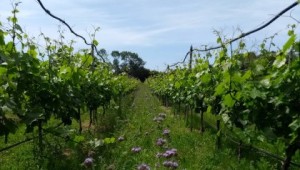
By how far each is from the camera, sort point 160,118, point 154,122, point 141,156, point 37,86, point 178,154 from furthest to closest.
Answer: point 154,122, point 160,118, point 178,154, point 141,156, point 37,86

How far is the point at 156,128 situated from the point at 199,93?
→ 2.02 meters

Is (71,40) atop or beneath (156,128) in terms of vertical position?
atop

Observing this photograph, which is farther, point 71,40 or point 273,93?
point 71,40

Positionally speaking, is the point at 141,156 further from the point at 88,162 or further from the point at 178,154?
the point at 88,162

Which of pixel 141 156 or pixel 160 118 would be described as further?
pixel 160 118

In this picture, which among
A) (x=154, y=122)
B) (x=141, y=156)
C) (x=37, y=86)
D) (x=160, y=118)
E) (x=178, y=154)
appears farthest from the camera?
(x=154, y=122)

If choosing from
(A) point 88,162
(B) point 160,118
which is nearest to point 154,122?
(B) point 160,118

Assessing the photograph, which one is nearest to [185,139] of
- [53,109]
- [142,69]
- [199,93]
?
[199,93]

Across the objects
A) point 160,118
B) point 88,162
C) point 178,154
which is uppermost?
point 160,118

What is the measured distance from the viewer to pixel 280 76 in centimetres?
286

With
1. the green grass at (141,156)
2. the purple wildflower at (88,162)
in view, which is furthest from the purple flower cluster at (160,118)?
the purple wildflower at (88,162)

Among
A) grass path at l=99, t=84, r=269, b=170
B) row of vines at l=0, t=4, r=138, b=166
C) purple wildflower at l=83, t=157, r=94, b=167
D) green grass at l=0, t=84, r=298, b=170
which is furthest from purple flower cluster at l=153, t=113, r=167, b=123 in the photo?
purple wildflower at l=83, t=157, r=94, b=167

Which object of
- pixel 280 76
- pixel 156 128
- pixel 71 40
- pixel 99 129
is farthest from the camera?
pixel 99 129

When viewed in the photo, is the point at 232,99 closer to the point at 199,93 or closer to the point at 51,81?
the point at 51,81
